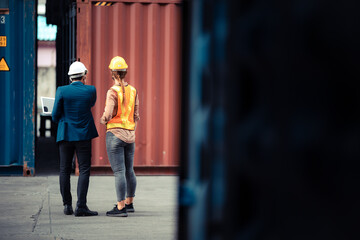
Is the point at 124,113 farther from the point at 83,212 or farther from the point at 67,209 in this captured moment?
the point at 67,209

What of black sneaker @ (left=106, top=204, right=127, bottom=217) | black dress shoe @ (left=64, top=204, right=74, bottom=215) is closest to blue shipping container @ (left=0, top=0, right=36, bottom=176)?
black dress shoe @ (left=64, top=204, right=74, bottom=215)

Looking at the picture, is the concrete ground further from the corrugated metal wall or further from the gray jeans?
the corrugated metal wall

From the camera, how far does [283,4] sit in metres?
1.38

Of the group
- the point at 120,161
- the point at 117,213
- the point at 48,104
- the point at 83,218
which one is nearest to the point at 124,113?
the point at 120,161

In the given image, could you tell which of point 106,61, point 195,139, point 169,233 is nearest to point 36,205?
point 169,233

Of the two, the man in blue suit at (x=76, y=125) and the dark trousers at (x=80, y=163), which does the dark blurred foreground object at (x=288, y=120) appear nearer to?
the man in blue suit at (x=76, y=125)

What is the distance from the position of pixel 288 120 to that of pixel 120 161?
6.05 m

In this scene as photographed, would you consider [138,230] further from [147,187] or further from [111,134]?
[147,187]

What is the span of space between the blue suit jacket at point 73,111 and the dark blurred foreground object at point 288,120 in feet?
19.2

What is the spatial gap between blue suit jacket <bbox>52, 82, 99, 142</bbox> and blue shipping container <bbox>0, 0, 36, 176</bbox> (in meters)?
3.38

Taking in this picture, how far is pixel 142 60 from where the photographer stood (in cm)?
1098

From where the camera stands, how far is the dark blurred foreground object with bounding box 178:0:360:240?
129 cm

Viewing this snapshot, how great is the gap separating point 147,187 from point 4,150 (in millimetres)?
2572

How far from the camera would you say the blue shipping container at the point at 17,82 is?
34.6ft
